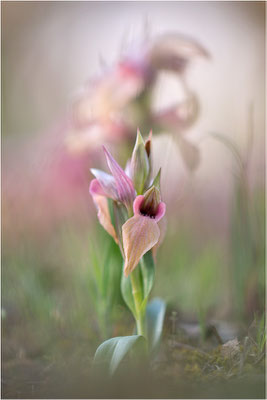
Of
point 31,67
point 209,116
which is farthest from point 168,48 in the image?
point 31,67

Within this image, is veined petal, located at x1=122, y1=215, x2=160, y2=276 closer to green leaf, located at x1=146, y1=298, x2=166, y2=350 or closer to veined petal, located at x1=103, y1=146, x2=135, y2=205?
veined petal, located at x1=103, y1=146, x2=135, y2=205

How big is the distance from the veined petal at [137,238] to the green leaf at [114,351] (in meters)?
0.09

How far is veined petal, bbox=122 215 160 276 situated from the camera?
1.68 feet

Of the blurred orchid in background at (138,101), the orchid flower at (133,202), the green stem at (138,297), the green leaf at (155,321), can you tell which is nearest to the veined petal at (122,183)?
the orchid flower at (133,202)

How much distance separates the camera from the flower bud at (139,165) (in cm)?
54

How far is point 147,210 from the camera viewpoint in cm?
54

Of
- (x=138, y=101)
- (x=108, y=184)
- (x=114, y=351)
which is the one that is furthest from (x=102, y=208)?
(x=138, y=101)

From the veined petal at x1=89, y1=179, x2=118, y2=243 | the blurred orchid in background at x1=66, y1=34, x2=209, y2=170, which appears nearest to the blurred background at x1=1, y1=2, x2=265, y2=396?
the blurred orchid in background at x1=66, y1=34, x2=209, y2=170

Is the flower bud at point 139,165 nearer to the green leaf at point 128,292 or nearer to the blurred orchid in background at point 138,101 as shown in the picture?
the green leaf at point 128,292

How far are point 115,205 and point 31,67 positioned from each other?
8.41 feet

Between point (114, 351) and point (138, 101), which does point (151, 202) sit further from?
point (138, 101)

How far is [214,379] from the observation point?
516mm

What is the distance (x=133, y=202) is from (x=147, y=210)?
0.03 metres

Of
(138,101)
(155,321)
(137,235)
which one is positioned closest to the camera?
(137,235)
